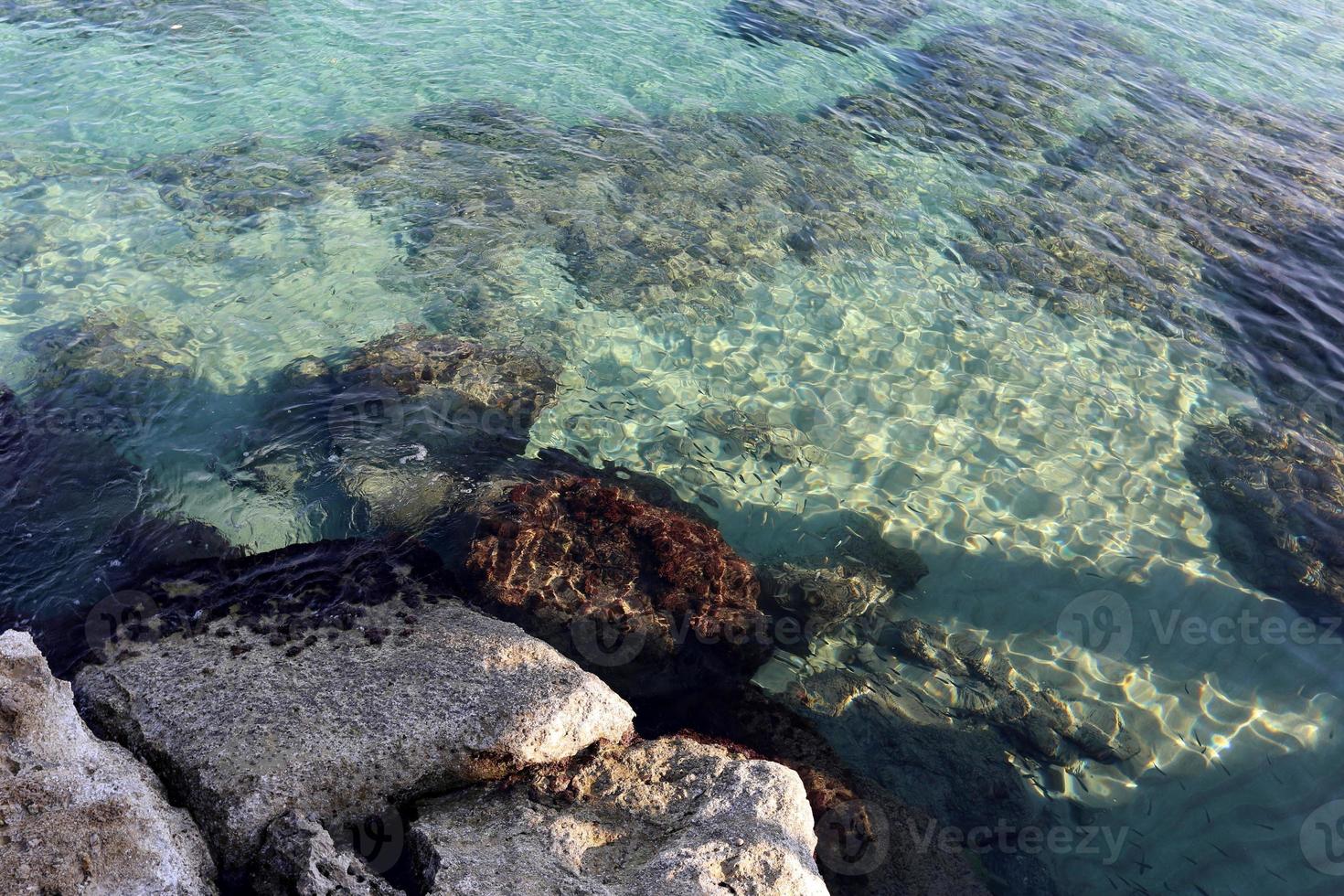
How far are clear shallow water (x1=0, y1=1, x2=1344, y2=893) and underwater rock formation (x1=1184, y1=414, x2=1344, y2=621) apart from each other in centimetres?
23

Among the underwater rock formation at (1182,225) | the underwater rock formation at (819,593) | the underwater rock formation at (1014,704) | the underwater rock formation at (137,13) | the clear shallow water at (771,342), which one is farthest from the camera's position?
the underwater rock formation at (137,13)

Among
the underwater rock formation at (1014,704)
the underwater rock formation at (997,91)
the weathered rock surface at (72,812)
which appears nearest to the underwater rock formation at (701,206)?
the underwater rock formation at (997,91)

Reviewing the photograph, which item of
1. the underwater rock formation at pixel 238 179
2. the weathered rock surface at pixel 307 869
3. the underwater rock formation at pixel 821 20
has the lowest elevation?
the underwater rock formation at pixel 238 179

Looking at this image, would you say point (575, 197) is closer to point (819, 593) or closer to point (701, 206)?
point (701, 206)

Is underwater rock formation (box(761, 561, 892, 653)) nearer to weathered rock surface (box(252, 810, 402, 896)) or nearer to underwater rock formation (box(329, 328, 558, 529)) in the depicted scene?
underwater rock formation (box(329, 328, 558, 529))

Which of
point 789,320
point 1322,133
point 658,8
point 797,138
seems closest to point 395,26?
point 658,8

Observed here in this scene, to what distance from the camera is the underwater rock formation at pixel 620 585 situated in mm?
6199

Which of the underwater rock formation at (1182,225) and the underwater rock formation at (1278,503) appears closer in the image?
the underwater rock formation at (1278,503)

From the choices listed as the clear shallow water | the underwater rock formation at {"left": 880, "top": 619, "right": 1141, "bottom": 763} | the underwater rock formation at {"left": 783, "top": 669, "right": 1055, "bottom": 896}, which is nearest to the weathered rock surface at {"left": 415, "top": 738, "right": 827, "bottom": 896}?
the underwater rock formation at {"left": 783, "top": 669, "right": 1055, "bottom": 896}

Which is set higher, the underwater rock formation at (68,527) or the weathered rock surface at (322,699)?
the weathered rock surface at (322,699)

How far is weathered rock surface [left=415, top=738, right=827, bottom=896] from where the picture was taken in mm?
4121

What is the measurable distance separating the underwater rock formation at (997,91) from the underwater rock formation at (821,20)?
1.22 metres

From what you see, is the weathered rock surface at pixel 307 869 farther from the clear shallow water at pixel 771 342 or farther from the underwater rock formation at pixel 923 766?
the underwater rock formation at pixel 923 766

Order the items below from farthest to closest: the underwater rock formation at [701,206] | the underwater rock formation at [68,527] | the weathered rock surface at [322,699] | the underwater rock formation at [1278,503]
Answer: the underwater rock formation at [701,206] < the underwater rock formation at [1278,503] < the underwater rock formation at [68,527] < the weathered rock surface at [322,699]
